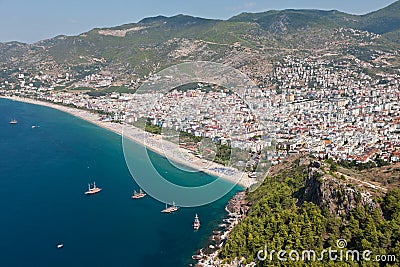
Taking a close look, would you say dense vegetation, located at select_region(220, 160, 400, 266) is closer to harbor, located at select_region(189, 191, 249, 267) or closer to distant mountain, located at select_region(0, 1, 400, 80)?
harbor, located at select_region(189, 191, 249, 267)

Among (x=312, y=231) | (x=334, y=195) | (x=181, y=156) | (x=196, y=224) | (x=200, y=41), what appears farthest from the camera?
(x=200, y=41)

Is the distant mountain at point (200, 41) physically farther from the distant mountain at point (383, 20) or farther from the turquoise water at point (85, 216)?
the turquoise water at point (85, 216)

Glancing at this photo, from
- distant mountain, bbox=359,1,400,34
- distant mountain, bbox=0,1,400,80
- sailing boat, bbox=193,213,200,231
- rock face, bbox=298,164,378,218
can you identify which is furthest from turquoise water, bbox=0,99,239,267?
distant mountain, bbox=359,1,400,34

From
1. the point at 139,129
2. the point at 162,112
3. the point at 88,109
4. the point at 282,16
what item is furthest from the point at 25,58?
the point at 139,129

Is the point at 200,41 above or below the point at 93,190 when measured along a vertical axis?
above

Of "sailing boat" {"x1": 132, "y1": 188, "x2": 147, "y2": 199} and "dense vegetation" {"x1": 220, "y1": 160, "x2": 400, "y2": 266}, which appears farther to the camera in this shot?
"sailing boat" {"x1": 132, "y1": 188, "x2": 147, "y2": 199}

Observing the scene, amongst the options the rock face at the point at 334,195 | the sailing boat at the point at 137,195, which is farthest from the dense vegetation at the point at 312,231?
the sailing boat at the point at 137,195

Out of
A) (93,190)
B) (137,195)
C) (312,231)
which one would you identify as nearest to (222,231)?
(312,231)

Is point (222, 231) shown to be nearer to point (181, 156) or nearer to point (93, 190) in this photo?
point (181, 156)
